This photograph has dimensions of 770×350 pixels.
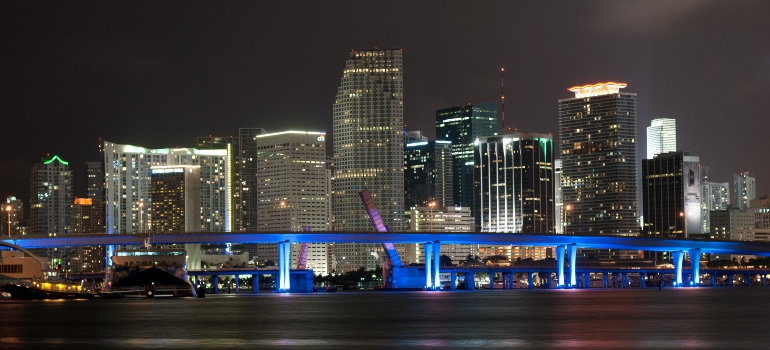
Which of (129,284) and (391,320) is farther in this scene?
(129,284)

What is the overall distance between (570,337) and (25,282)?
118823mm

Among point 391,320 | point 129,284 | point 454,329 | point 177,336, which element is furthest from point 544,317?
point 129,284

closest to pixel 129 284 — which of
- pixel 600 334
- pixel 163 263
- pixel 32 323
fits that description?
pixel 163 263

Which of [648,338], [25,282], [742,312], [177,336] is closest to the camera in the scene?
[648,338]

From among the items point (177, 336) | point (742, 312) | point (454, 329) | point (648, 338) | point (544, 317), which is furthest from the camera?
point (742, 312)

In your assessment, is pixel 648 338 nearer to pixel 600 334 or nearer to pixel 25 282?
pixel 600 334

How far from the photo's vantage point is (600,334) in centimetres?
A: 6094

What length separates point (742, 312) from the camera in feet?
300

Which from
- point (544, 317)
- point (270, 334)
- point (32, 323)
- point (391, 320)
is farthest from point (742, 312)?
point (32, 323)

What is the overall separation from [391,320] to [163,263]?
92267 mm

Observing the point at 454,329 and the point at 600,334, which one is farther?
the point at 454,329

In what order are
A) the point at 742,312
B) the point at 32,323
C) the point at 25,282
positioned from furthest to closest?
the point at 25,282 → the point at 742,312 → the point at 32,323

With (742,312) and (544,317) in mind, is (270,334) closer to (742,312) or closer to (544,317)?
(544,317)

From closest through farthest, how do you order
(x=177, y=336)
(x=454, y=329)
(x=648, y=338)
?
(x=648, y=338) → (x=177, y=336) → (x=454, y=329)
